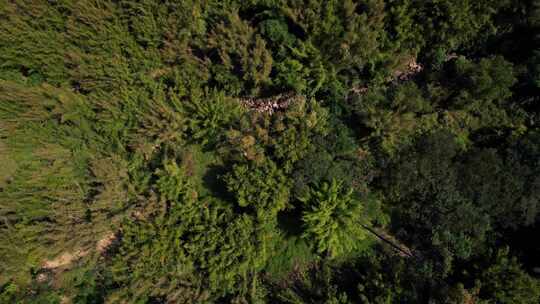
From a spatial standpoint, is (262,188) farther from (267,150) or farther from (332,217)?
(332,217)

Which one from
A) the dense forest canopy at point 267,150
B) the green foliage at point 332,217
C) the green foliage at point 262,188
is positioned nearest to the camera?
the dense forest canopy at point 267,150

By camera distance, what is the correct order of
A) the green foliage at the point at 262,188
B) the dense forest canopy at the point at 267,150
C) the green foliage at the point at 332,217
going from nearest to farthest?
the dense forest canopy at the point at 267,150 → the green foliage at the point at 332,217 → the green foliage at the point at 262,188

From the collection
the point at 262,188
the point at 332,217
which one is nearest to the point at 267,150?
the point at 262,188

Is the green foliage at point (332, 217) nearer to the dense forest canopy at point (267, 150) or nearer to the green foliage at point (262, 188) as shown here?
the dense forest canopy at point (267, 150)

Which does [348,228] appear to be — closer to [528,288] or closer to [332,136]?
[332,136]

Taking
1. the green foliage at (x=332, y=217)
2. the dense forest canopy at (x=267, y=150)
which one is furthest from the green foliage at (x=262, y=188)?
the green foliage at (x=332, y=217)

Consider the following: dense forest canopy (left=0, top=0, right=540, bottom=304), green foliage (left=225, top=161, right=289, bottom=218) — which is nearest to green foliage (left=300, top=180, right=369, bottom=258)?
dense forest canopy (left=0, top=0, right=540, bottom=304)

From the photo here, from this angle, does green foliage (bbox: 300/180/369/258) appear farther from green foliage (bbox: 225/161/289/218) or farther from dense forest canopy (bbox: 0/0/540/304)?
green foliage (bbox: 225/161/289/218)

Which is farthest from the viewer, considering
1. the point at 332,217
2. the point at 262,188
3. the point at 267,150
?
the point at 267,150
